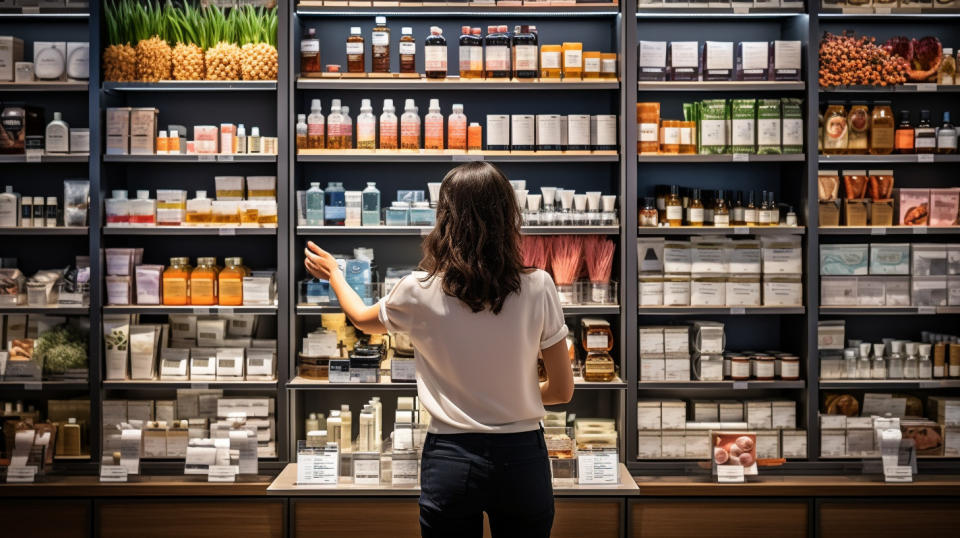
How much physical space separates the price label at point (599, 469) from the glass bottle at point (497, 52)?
6.13ft

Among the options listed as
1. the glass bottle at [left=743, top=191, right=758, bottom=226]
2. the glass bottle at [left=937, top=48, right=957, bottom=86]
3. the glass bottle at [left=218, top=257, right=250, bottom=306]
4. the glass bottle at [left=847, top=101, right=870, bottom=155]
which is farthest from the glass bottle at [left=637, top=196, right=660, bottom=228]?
the glass bottle at [left=218, top=257, right=250, bottom=306]

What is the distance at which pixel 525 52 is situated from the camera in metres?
4.23

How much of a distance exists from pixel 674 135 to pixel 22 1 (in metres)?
3.27

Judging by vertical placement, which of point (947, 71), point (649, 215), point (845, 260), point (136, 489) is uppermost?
point (947, 71)

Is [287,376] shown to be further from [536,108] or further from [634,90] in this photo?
[634,90]

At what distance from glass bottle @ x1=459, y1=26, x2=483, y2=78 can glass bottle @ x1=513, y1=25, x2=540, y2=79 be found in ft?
0.58

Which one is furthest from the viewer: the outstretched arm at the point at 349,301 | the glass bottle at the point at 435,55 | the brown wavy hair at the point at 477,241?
the glass bottle at the point at 435,55

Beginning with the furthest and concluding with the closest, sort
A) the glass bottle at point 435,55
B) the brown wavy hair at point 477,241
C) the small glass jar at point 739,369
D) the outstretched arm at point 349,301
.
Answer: the small glass jar at point 739,369, the glass bottle at point 435,55, the outstretched arm at point 349,301, the brown wavy hair at point 477,241

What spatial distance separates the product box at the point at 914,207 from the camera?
4.36 meters

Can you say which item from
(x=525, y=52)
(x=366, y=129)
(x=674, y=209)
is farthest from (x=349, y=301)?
(x=674, y=209)

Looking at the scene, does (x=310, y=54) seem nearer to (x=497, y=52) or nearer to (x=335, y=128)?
(x=335, y=128)

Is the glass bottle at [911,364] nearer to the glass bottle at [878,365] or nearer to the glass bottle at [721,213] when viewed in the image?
the glass bottle at [878,365]

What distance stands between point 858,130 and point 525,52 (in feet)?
5.58

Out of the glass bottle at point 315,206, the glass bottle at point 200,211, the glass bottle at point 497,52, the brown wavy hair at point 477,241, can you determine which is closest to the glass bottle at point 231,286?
the glass bottle at point 200,211
